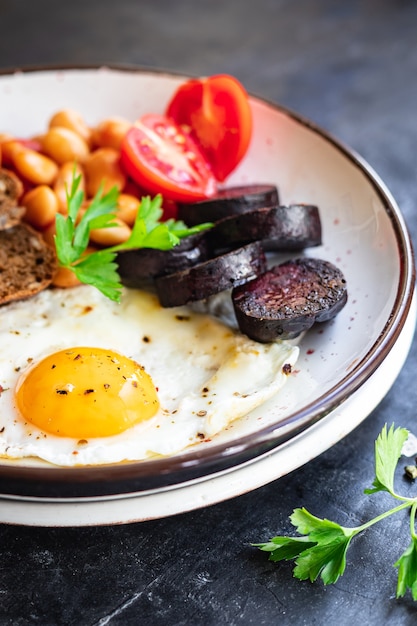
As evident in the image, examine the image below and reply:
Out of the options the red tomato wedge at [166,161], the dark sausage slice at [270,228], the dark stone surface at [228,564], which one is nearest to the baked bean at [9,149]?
the red tomato wedge at [166,161]

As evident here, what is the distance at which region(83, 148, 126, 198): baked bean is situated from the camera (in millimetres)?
3486

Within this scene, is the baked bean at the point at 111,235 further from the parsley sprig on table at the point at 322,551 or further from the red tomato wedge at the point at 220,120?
the parsley sprig on table at the point at 322,551

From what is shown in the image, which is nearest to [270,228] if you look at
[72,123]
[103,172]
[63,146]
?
[103,172]

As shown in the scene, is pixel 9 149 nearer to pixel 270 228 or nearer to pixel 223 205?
pixel 223 205

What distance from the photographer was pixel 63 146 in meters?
3.55

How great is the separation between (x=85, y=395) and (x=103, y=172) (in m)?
1.29

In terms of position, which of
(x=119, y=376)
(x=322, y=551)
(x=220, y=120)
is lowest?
(x=322, y=551)

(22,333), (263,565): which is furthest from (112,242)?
(263,565)

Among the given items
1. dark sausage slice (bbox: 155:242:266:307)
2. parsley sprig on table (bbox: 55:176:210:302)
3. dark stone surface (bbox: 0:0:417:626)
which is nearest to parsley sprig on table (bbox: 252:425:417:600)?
dark stone surface (bbox: 0:0:417:626)

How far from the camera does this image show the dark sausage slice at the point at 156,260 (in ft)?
10.2

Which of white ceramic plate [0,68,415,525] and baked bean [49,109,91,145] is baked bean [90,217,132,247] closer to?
baked bean [49,109,91,145]

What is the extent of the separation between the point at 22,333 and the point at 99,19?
3.76m

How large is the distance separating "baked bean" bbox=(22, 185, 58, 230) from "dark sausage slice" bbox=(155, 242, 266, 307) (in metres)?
0.66

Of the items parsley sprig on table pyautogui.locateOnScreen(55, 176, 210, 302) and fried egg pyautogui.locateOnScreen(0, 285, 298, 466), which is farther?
parsley sprig on table pyautogui.locateOnScreen(55, 176, 210, 302)
